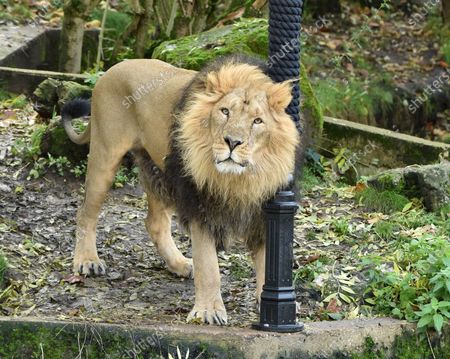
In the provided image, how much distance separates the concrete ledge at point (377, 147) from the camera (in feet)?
29.2

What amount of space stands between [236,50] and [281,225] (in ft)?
10.2

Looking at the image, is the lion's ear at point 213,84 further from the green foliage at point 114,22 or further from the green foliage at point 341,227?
the green foliage at point 114,22

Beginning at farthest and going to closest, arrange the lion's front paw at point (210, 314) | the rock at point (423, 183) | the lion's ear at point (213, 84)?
the rock at point (423, 183) → the lion's front paw at point (210, 314) → the lion's ear at point (213, 84)

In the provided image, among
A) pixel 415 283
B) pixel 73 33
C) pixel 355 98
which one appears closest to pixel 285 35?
pixel 415 283

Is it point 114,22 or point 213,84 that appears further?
point 114,22

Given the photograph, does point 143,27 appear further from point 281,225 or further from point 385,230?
point 281,225

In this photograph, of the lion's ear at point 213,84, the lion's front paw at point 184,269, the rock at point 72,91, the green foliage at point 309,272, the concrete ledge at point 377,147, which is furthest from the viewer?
the concrete ledge at point 377,147

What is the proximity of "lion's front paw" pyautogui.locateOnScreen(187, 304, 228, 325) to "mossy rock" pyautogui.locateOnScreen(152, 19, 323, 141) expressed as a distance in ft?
9.36

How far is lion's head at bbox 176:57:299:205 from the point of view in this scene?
5066 mm

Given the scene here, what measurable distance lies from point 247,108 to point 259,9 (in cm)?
518

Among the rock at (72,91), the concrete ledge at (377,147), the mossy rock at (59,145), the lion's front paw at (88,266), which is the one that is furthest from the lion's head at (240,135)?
the concrete ledge at (377,147)

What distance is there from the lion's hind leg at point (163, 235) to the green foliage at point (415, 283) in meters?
1.14

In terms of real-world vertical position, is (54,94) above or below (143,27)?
below

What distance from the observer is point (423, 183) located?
7590 millimetres
